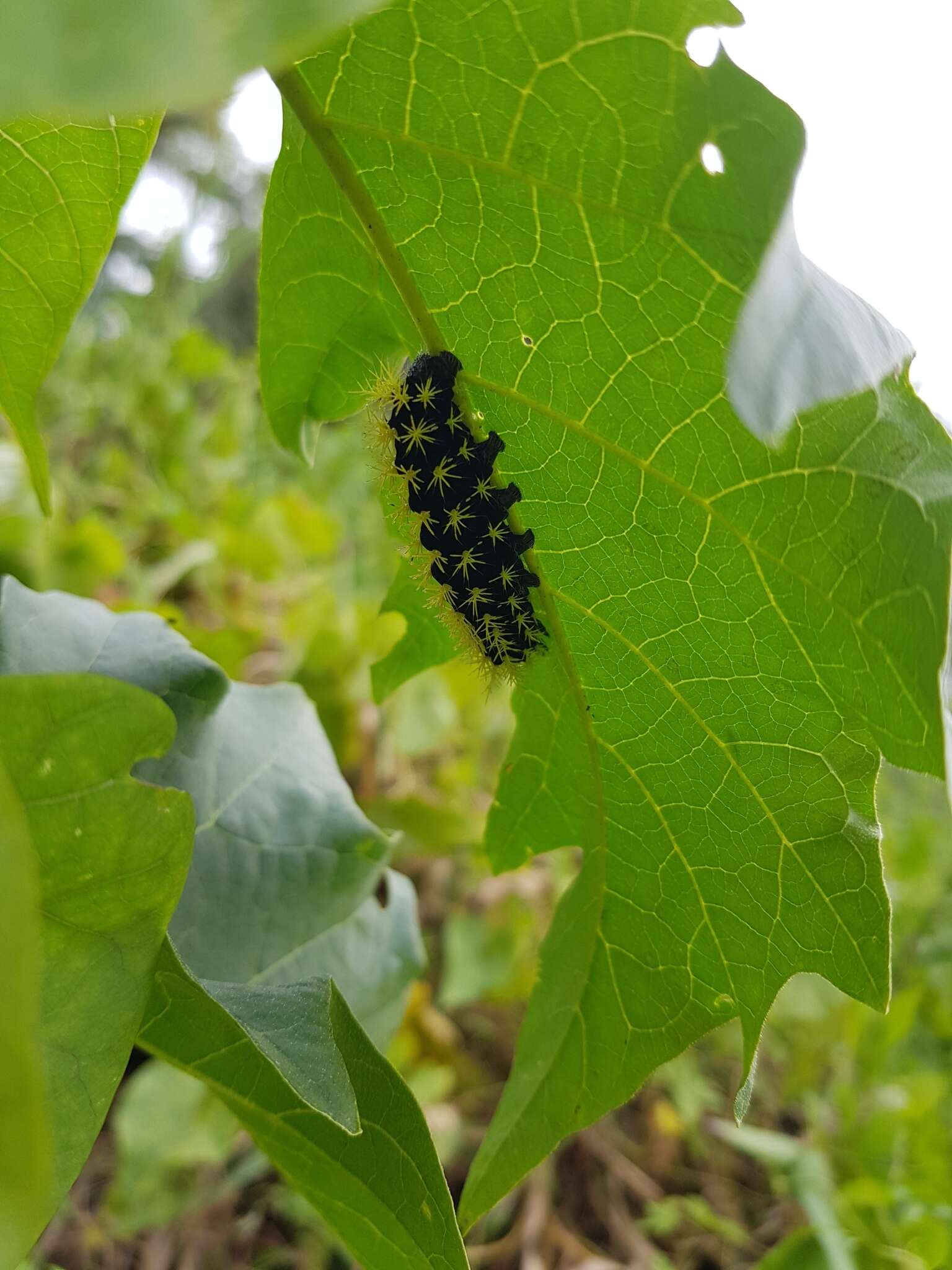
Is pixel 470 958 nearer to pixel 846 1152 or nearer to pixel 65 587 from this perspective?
pixel 846 1152

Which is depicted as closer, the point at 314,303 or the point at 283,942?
the point at 314,303

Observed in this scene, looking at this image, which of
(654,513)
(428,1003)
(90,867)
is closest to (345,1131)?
(90,867)

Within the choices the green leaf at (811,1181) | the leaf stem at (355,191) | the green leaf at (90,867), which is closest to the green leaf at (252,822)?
the green leaf at (90,867)

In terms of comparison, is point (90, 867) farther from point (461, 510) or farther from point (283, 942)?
point (461, 510)

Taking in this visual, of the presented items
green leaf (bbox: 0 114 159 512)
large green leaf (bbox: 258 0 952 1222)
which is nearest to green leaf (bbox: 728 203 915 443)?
large green leaf (bbox: 258 0 952 1222)

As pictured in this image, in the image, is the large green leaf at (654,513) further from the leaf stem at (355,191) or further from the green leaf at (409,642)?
the green leaf at (409,642)

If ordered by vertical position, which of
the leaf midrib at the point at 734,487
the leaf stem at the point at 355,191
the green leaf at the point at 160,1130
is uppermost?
the leaf stem at the point at 355,191
